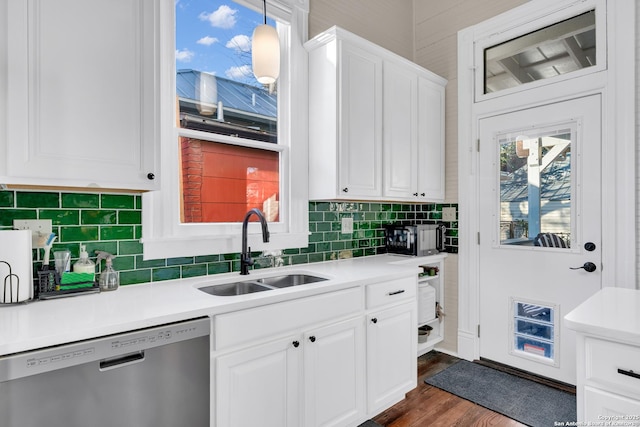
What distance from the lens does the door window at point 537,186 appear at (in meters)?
2.55

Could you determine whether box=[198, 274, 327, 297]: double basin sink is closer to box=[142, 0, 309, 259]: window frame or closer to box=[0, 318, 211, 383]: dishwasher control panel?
box=[142, 0, 309, 259]: window frame

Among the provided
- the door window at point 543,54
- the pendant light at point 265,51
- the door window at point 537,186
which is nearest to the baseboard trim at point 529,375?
the door window at point 537,186

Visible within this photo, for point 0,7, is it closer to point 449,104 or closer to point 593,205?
point 449,104

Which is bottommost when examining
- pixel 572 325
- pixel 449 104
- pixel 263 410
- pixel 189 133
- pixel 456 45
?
pixel 263 410

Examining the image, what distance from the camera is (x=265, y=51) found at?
6.11 ft

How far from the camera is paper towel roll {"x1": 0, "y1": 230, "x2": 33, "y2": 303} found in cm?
136

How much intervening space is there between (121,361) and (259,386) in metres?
0.61

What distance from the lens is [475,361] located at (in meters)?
2.98

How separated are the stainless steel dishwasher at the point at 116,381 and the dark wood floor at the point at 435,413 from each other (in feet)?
4.32

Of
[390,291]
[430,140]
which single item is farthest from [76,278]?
[430,140]

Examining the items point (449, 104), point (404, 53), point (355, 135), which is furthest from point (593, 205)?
point (404, 53)

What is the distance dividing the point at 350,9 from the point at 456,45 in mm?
1020

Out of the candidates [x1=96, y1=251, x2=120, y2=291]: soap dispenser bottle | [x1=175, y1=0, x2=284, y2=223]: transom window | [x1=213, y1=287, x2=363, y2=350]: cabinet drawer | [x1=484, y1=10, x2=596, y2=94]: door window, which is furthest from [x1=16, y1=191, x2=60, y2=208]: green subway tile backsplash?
[x1=484, y1=10, x2=596, y2=94]: door window

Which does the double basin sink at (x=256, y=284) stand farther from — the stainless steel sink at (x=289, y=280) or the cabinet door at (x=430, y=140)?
the cabinet door at (x=430, y=140)
